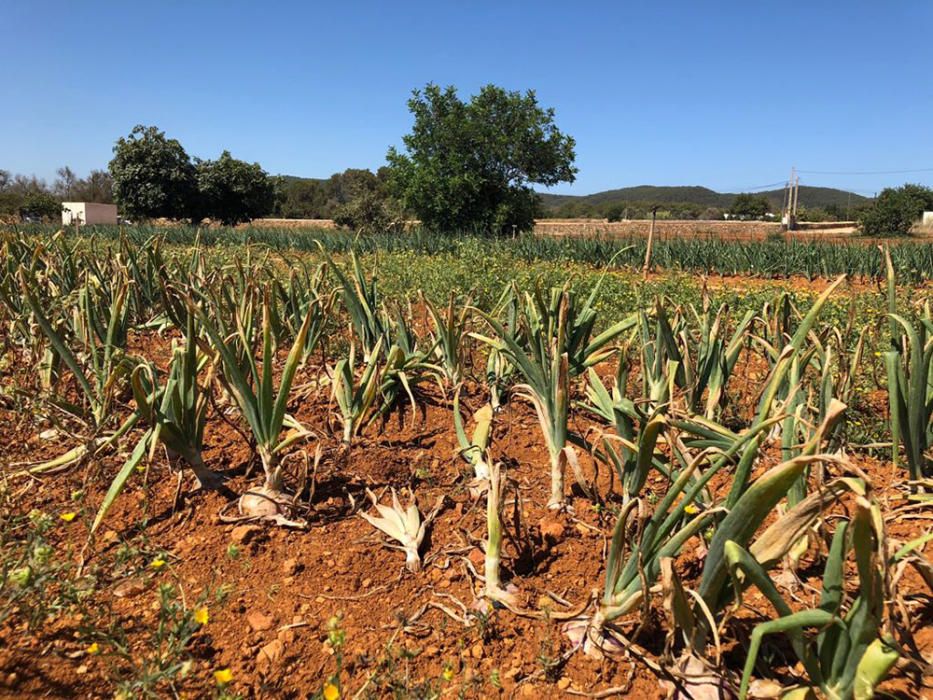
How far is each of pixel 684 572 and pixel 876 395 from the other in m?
2.20

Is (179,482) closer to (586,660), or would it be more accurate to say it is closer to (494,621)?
(494,621)

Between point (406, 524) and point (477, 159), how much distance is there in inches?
796

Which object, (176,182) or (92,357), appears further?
(176,182)

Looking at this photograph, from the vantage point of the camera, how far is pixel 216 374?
1803mm

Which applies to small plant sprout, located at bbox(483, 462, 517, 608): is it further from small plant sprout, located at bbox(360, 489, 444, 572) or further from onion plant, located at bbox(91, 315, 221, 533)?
onion plant, located at bbox(91, 315, 221, 533)

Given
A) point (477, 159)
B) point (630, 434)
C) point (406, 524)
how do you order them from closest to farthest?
point (630, 434), point (406, 524), point (477, 159)

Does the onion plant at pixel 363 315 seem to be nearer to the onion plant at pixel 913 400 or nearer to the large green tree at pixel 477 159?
the onion plant at pixel 913 400

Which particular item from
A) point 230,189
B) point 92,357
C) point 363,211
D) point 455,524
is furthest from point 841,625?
point 230,189

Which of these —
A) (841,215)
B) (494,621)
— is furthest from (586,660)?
(841,215)

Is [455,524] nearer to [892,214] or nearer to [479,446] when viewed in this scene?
[479,446]

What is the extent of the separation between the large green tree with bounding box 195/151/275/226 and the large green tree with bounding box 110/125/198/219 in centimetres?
94

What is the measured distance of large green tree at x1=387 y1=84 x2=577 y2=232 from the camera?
798 inches

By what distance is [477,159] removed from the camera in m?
20.6

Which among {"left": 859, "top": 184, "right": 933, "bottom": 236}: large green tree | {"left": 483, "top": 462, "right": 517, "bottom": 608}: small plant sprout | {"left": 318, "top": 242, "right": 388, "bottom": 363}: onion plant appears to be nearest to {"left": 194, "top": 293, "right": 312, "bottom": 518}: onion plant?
{"left": 483, "top": 462, "right": 517, "bottom": 608}: small plant sprout
